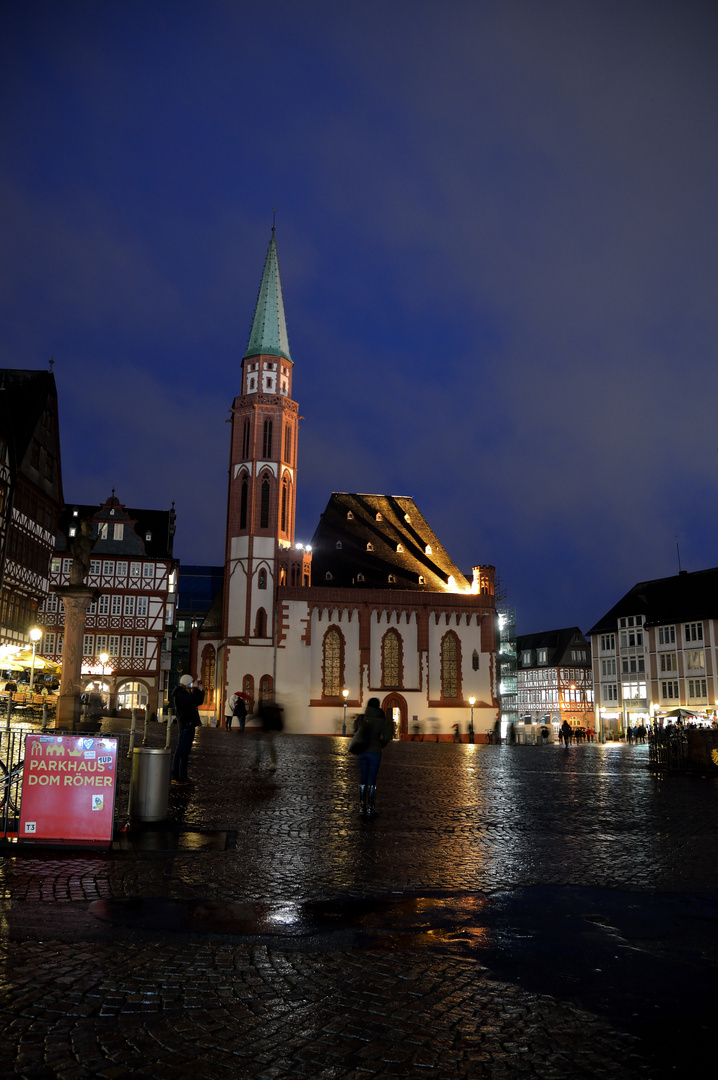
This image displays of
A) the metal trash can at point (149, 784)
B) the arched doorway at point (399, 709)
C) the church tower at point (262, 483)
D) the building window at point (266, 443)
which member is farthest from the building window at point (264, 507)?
the metal trash can at point (149, 784)

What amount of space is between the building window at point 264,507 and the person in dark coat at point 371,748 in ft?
157

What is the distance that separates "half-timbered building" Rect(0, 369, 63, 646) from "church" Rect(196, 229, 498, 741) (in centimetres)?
1768

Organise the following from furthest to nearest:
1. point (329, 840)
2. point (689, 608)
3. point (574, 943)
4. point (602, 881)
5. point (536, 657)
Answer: point (536, 657)
point (689, 608)
point (329, 840)
point (602, 881)
point (574, 943)

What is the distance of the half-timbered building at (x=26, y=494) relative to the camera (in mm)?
35094

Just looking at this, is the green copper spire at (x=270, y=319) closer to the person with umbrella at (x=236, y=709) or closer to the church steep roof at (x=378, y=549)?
the church steep roof at (x=378, y=549)

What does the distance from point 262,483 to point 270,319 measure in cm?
1332

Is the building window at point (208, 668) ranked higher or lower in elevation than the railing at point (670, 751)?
higher

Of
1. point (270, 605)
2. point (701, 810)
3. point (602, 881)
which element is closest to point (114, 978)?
point (602, 881)

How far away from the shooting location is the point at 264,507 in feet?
198

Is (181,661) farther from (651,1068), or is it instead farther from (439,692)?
(651,1068)

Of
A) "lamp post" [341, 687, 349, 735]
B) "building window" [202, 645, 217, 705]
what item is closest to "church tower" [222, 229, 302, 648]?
"building window" [202, 645, 217, 705]

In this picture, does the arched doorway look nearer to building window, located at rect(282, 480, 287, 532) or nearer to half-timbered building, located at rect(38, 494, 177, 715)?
building window, located at rect(282, 480, 287, 532)

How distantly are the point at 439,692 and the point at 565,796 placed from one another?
144 feet

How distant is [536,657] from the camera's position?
109875mm
